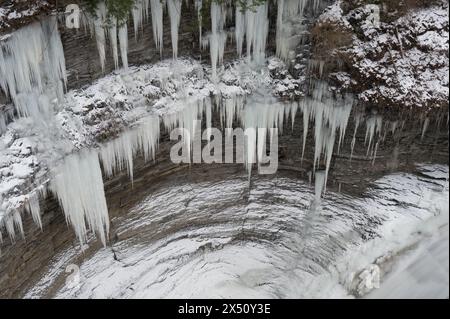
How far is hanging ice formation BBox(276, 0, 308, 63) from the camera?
29.0 ft

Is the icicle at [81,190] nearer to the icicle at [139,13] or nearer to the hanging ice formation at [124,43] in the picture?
the hanging ice formation at [124,43]

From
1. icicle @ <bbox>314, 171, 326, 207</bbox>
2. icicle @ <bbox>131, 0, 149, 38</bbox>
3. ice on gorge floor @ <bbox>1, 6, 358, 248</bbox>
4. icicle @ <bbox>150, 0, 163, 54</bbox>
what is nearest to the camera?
ice on gorge floor @ <bbox>1, 6, 358, 248</bbox>

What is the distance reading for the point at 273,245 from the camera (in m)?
10.6

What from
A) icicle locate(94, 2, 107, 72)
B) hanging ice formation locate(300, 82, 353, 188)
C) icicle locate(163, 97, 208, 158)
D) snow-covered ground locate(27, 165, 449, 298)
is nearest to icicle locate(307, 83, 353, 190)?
hanging ice formation locate(300, 82, 353, 188)

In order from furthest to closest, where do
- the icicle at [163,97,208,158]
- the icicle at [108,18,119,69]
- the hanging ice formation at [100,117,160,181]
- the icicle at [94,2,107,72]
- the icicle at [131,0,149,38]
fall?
1. the icicle at [163,97,208,158]
2. the hanging ice formation at [100,117,160,181]
3. the icicle at [131,0,149,38]
4. the icicle at [108,18,119,69]
5. the icicle at [94,2,107,72]

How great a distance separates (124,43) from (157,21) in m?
0.78

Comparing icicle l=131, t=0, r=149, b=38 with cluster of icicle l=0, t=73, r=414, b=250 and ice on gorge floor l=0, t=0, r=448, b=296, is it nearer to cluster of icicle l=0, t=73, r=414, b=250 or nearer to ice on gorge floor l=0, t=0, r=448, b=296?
ice on gorge floor l=0, t=0, r=448, b=296

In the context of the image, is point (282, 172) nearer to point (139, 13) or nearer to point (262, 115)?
point (262, 115)

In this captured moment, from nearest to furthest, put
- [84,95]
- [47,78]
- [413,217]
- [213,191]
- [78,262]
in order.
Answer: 1. [47,78]
2. [84,95]
3. [78,262]
4. [413,217]
5. [213,191]

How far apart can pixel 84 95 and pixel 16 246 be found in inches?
117

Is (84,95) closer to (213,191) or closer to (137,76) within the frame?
(137,76)

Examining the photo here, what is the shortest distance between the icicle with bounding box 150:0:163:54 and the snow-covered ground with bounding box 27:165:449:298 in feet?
10.1

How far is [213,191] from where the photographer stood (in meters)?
10.2

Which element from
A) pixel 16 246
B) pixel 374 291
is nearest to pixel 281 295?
pixel 374 291
